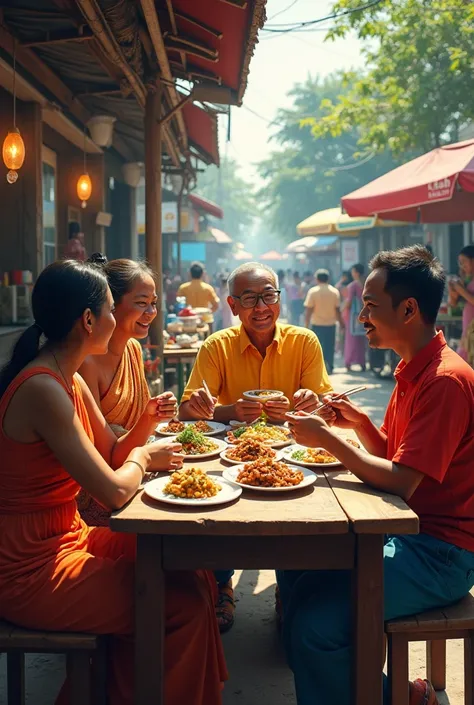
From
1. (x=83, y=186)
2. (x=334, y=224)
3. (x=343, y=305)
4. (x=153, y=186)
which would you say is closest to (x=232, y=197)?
(x=334, y=224)

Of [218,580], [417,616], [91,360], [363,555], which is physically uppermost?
[91,360]

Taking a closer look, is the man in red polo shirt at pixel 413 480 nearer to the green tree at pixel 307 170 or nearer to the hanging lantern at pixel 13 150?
the hanging lantern at pixel 13 150

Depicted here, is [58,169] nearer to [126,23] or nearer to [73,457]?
[126,23]

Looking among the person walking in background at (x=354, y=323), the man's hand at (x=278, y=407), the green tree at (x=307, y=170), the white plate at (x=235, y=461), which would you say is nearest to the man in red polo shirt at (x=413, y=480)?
the white plate at (x=235, y=461)

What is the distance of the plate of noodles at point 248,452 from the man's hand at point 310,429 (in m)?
0.24

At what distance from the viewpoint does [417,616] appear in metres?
2.53

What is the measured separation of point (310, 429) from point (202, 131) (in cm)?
918

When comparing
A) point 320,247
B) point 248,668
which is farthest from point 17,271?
point 320,247

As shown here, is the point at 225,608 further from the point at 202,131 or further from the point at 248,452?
the point at 202,131

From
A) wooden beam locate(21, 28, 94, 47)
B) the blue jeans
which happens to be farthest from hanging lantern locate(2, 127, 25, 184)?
the blue jeans

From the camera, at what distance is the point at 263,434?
11.2 feet

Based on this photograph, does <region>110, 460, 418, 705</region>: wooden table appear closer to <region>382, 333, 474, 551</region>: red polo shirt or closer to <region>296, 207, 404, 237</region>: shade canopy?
<region>382, 333, 474, 551</region>: red polo shirt

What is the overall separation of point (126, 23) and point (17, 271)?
10.3 feet

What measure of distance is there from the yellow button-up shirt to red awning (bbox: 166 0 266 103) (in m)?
2.78
